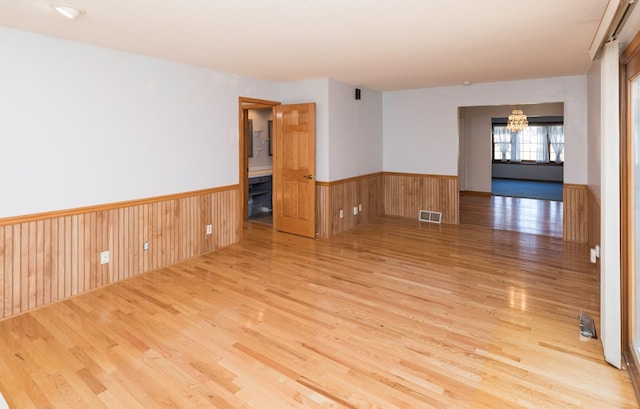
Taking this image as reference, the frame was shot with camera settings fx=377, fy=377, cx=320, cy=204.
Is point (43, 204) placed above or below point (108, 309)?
above

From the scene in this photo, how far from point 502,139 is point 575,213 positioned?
10.3 meters

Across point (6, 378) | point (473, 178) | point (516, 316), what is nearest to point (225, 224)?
point (6, 378)

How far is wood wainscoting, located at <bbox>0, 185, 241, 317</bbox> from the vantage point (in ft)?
10.5

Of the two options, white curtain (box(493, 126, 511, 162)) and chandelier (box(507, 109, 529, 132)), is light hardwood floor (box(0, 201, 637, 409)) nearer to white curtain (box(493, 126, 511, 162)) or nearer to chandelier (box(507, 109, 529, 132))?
chandelier (box(507, 109, 529, 132))

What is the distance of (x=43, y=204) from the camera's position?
3322 millimetres

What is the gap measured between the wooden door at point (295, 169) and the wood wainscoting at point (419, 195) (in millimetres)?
2248

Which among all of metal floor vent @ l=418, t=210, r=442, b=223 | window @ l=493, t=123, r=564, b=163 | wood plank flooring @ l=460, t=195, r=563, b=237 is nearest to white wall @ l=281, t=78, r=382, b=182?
metal floor vent @ l=418, t=210, r=442, b=223

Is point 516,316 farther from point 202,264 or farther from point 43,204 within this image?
point 43,204

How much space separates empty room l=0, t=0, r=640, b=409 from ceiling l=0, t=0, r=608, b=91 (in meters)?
0.03

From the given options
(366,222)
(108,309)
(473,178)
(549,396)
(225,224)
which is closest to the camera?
(549,396)

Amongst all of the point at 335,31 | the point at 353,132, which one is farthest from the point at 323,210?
the point at 335,31

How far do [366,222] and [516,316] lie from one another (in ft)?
12.6

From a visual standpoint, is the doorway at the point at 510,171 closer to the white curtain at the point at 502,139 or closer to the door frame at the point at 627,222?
the white curtain at the point at 502,139

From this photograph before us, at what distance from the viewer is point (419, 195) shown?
23.0 ft
